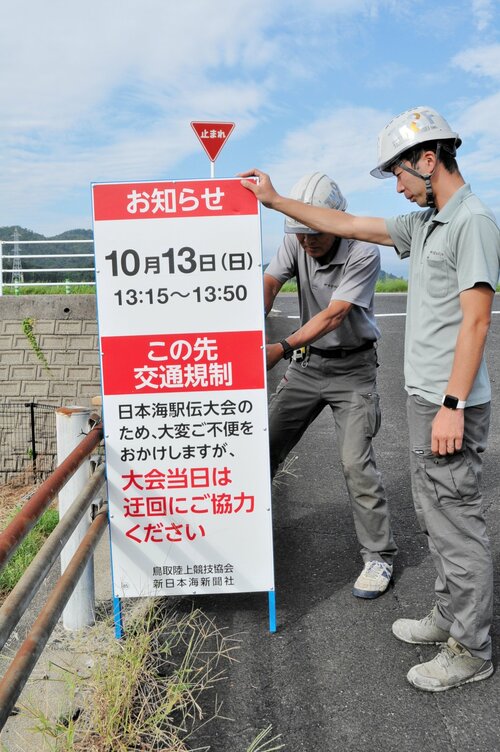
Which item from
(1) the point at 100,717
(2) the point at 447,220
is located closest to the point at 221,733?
(1) the point at 100,717

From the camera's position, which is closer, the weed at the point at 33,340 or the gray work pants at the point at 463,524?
the gray work pants at the point at 463,524

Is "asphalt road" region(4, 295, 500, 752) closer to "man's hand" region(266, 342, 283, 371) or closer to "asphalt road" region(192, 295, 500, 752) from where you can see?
"asphalt road" region(192, 295, 500, 752)

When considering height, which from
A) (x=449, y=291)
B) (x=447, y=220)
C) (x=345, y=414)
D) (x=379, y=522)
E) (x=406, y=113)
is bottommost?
(x=379, y=522)

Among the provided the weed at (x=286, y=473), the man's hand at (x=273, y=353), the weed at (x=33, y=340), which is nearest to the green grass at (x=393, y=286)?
the weed at (x=33, y=340)

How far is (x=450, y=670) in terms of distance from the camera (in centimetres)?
297

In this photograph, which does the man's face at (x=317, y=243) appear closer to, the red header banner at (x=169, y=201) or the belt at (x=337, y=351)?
the belt at (x=337, y=351)

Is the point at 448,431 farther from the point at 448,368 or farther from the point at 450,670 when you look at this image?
the point at 450,670

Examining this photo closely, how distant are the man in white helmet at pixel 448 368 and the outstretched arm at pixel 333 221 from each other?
6.2 inches

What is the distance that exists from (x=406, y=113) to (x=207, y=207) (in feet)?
2.98

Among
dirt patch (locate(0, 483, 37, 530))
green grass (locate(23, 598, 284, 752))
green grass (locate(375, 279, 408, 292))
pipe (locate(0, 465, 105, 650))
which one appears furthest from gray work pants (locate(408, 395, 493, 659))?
green grass (locate(375, 279, 408, 292))

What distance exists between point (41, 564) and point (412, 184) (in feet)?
6.54

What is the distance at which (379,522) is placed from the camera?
12.5ft

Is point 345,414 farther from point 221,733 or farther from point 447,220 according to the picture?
point 221,733

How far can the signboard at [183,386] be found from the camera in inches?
125
